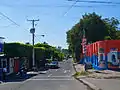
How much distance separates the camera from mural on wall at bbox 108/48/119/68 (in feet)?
173

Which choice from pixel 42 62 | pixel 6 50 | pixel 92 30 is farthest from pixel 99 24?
pixel 6 50

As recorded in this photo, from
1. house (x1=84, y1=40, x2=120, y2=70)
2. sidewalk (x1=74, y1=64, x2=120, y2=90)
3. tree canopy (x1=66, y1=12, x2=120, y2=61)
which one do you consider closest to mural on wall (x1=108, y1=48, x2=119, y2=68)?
house (x1=84, y1=40, x2=120, y2=70)

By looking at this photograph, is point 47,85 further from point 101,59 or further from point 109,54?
point 101,59

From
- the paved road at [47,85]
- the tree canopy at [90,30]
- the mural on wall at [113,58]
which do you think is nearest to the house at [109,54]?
the mural on wall at [113,58]

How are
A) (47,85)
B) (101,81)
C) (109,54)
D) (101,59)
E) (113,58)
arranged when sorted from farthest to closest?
(101,59) < (109,54) < (113,58) < (101,81) < (47,85)

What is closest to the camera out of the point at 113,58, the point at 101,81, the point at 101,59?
the point at 101,81

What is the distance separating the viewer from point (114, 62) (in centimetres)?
5297

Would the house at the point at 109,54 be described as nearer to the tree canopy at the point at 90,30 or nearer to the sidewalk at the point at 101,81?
the sidewalk at the point at 101,81

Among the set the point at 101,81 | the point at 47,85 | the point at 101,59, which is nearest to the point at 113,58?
the point at 101,59

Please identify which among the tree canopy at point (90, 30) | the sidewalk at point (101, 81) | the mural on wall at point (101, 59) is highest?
the tree canopy at point (90, 30)

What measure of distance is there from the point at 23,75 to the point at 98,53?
16.3m

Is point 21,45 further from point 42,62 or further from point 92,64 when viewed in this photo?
point 42,62

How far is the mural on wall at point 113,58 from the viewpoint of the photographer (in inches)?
2080

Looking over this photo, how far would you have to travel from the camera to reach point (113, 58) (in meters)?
53.0
